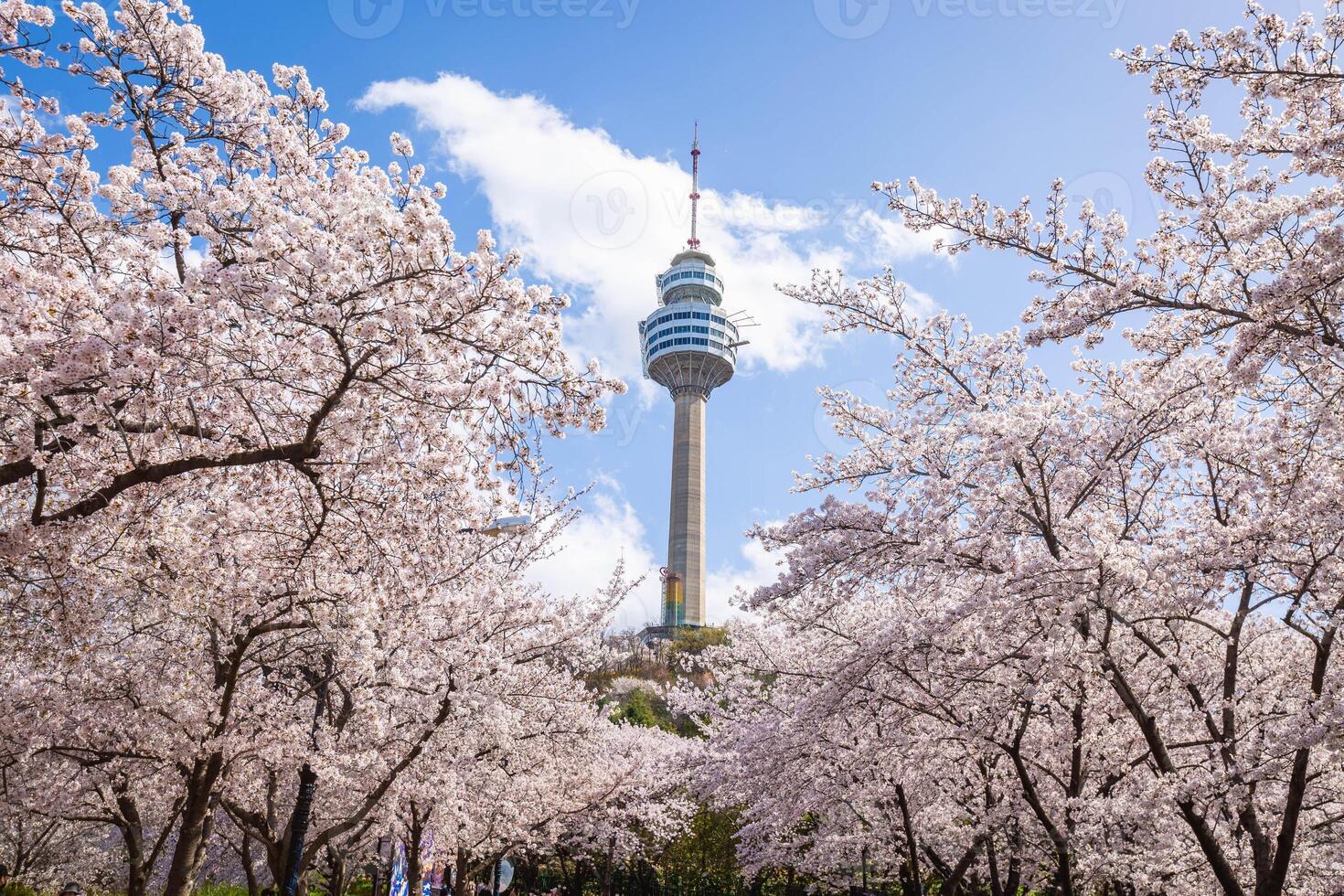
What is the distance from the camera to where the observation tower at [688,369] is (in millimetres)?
105625

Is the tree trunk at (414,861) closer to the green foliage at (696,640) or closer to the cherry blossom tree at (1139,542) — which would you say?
the cherry blossom tree at (1139,542)

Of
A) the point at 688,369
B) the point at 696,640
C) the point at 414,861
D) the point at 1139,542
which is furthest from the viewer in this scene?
the point at 688,369

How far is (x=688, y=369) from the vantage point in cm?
11750

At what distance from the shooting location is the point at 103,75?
6.46 metres

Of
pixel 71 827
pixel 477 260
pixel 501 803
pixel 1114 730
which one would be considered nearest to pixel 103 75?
pixel 477 260

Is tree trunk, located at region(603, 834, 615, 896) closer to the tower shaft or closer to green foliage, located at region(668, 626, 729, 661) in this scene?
green foliage, located at region(668, 626, 729, 661)

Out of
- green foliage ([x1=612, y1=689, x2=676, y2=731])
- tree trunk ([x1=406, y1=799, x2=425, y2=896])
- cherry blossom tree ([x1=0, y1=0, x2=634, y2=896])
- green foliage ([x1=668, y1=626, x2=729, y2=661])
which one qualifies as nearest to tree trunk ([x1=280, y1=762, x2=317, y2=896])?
cherry blossom tree ([x1=0, y1=0, x2=634, y2=896])

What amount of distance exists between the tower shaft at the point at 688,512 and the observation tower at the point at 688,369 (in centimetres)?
11

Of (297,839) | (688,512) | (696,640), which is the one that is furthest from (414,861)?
(688,512)

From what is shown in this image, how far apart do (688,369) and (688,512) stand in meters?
21.5

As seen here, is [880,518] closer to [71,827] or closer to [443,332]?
[443,332]

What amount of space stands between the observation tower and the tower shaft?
113mm

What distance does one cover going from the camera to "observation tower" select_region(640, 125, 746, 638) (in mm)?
105625

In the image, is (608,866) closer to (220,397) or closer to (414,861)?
(414,861)
